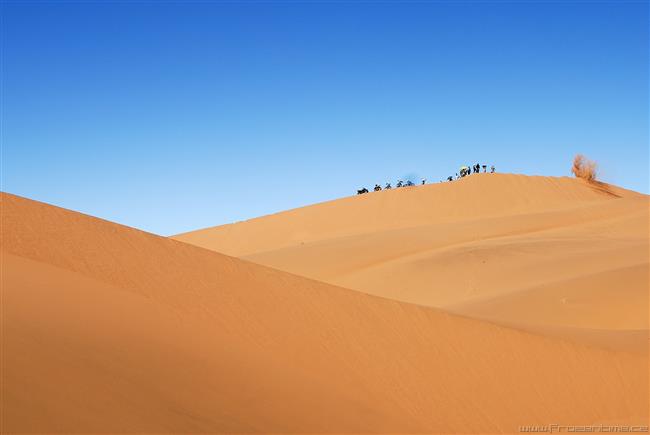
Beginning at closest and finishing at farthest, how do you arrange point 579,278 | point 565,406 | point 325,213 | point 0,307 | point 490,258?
1. point 0,307
2. point 565,406
3. point 579,278
4. point 490,258
5. point 325,213

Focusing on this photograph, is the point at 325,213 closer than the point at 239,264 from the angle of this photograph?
No

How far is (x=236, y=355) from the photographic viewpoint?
6371 mm

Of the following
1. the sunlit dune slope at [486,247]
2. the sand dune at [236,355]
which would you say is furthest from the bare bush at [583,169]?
the sand dune at [236,355]

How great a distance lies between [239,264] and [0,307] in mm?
3471

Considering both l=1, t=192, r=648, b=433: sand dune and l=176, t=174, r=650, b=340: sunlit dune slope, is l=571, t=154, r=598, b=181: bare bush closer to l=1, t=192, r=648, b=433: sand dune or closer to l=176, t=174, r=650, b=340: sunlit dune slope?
l=176, t=174, r=650, b=340: sunlit dune slope

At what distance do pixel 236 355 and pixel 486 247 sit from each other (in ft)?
68.3

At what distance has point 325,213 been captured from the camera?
159 feet

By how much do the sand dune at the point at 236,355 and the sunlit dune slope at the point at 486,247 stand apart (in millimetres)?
3102

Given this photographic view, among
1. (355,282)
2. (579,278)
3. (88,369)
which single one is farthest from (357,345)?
(355,282)

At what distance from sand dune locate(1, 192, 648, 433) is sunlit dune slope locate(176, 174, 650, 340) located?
3.10 metres

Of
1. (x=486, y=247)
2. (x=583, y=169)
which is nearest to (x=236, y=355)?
(x=486, y=247)

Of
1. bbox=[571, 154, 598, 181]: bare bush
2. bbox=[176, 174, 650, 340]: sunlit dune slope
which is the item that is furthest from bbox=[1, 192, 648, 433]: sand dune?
bbox=[571, 154, 598, 181]: bare bush

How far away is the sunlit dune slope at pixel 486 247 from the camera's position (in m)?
16.1

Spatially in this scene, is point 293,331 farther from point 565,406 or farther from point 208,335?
point 565,406
